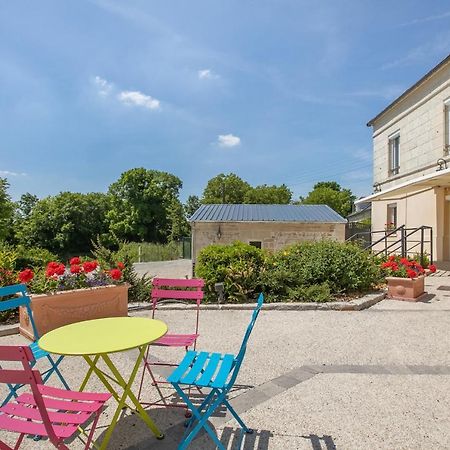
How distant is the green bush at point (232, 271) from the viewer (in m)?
7.18

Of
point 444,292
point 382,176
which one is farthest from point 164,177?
point 444,292

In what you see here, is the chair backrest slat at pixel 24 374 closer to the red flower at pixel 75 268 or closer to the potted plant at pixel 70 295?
the potted plant at pixel 70 295

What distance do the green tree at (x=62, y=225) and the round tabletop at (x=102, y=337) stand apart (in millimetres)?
30676

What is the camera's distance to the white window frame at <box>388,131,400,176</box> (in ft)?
48.9

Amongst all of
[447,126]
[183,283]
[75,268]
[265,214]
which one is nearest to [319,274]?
[183,283]

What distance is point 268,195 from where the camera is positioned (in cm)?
4647

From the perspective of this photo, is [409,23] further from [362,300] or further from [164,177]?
[164,177]

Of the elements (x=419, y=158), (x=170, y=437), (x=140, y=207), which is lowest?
(x=170, y=437)

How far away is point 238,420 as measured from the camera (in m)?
2.59

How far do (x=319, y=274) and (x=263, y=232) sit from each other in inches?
290

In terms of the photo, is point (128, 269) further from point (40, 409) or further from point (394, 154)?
point (394, 154)

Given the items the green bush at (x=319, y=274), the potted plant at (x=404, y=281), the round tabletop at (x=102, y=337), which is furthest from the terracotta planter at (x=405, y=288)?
the round tabletop at (x=102, y=337)

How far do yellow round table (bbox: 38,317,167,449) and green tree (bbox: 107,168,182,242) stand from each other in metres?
31.2

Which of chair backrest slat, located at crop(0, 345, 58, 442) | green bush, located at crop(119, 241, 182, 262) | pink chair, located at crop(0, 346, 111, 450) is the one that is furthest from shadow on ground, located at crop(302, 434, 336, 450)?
green bush, located at crop(119, 241, 182, 262)
